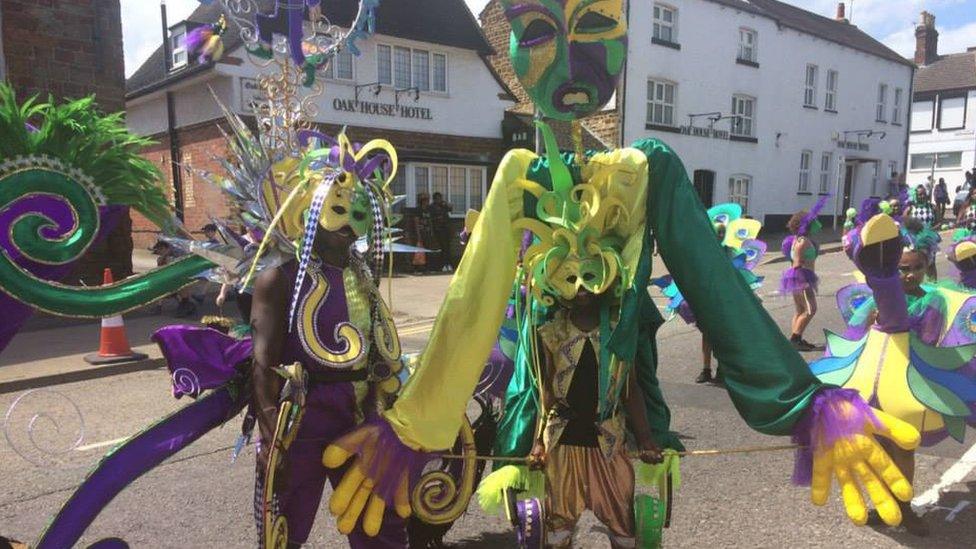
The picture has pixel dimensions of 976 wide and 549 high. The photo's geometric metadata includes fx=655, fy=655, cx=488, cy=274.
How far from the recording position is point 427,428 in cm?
204

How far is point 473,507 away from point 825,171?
25656 mm

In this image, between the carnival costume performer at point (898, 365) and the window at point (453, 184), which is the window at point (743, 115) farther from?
the carnival costume performer at point (898, 365)

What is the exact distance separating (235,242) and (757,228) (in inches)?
161

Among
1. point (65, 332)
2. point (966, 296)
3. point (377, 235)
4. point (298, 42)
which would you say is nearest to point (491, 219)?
point (377, 235)

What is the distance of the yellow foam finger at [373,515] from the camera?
6.81 feet

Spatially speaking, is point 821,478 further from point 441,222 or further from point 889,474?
point 441,222

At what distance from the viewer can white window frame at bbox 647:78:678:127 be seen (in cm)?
1900

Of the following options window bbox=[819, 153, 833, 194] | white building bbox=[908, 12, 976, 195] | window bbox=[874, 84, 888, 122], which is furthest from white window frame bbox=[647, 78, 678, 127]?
white building bbox=[908, 12, 976, 195]

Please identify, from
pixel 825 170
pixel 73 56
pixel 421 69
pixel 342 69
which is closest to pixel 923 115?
pixel 825 170

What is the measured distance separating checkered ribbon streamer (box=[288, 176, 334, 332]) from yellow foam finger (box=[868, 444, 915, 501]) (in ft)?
6.20

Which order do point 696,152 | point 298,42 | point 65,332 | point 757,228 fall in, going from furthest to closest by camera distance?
1. point 696,152
2. point 65,332
3. point 757,228
4. point 298,42

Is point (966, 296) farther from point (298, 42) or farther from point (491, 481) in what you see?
point (298, 42)

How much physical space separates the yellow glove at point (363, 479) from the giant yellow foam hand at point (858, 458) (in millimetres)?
1316

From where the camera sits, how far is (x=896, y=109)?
2789 cm
